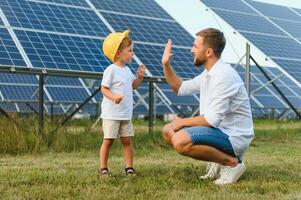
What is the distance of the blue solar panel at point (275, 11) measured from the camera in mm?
19100

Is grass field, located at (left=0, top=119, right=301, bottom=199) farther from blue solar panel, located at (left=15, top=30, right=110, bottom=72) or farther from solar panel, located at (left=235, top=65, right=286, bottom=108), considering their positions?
solar panel, located at (left=235, top=65, right=286, bottom=108)

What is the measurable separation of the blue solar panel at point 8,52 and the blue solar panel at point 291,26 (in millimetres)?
10261

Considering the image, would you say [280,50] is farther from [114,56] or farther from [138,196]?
[138,196]

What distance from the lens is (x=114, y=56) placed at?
4875 mm

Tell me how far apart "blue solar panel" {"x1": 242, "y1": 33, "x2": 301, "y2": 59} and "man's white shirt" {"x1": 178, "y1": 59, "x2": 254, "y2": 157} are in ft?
33.7

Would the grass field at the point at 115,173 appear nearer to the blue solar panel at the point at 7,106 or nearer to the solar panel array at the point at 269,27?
the blue solar panel at the point at 7,106

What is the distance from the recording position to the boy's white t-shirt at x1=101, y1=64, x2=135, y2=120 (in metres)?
4.79

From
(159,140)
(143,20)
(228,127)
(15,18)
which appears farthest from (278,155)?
(143,20)

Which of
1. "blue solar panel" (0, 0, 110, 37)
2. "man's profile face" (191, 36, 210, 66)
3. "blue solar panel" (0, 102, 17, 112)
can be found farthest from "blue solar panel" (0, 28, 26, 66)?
"man's profile face" (191, 36, 210, 66)

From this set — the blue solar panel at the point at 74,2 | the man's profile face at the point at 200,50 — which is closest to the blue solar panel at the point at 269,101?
the blue solar panel at the point at 74,2

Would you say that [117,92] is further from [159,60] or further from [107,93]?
[159,60]

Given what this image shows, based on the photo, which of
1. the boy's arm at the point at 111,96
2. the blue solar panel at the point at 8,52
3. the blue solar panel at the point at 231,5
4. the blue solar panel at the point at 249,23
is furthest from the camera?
the blue solar panel at the point at 231,5

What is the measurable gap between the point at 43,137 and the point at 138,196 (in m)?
4.15

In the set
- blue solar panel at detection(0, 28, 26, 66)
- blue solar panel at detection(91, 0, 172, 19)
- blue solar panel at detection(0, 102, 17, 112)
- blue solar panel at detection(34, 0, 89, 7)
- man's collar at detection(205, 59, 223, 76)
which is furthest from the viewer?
blue solar panel at detection(91, 0, 172, 19)
